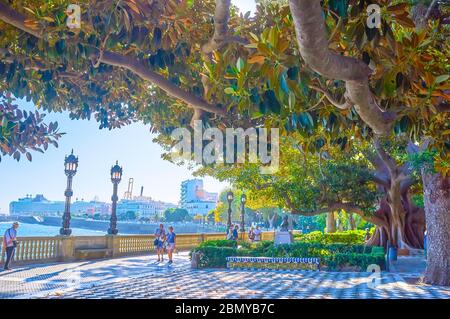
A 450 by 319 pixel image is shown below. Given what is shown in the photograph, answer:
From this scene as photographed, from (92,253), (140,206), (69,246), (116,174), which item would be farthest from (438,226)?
(140,206)

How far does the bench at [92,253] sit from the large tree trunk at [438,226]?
573 inches

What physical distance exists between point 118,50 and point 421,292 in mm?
8888

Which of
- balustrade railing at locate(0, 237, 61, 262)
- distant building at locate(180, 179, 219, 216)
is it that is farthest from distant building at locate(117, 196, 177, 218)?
balustrade railing at locate(0, 237, 61, 262)

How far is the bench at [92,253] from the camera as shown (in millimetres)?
20266

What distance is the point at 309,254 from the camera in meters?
18.0

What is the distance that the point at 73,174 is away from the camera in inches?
802

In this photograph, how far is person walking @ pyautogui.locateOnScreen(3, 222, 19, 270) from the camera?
15.4m

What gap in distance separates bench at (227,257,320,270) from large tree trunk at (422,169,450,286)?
5.64 m

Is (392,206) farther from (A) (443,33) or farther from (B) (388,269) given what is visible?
(A) (443,33)

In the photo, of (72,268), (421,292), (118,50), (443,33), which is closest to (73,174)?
(72,268)
